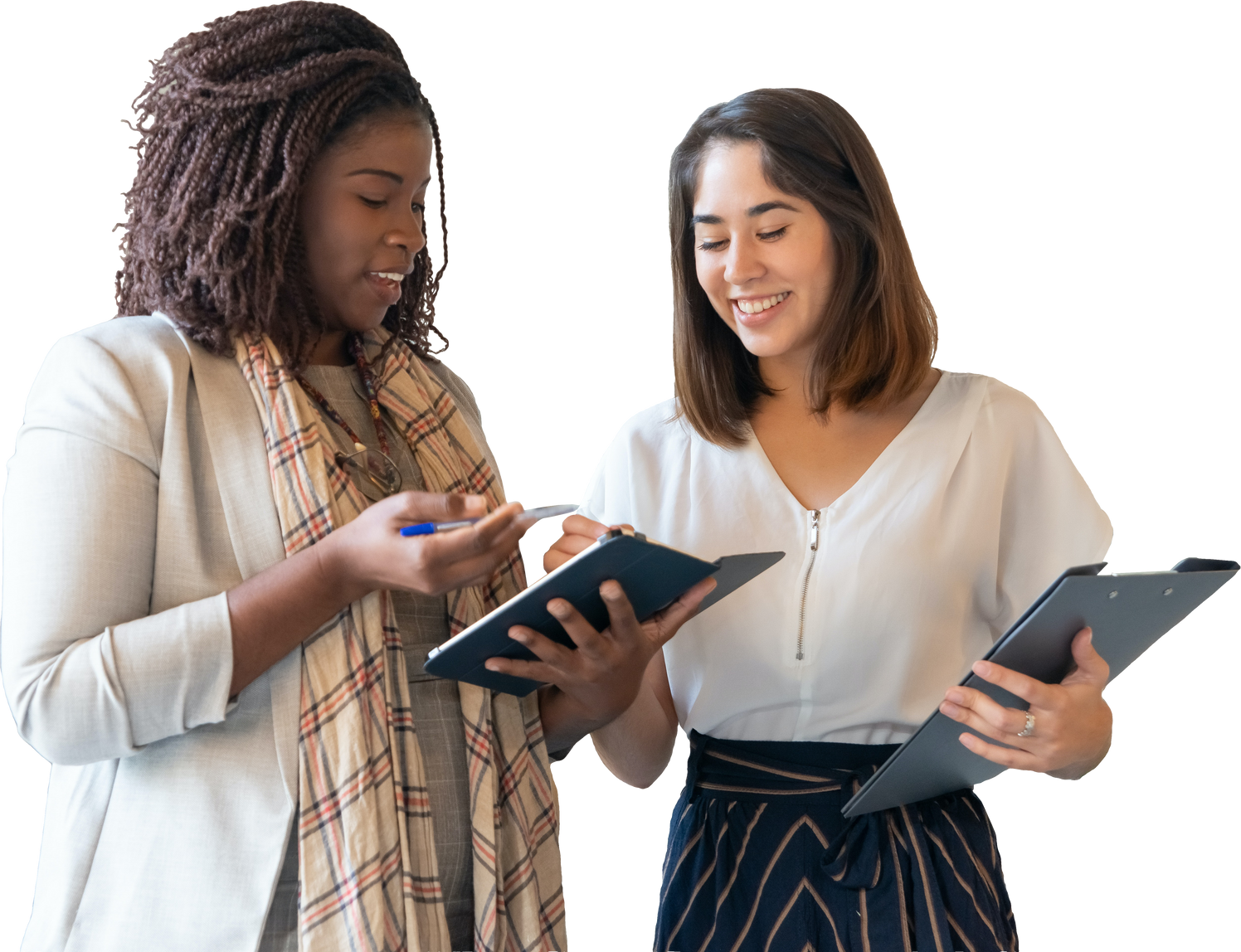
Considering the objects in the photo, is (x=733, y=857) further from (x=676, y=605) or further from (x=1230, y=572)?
(x=1230, y=572)

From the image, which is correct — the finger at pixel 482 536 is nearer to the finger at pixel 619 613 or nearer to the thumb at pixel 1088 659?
the finger at pixel 619 613

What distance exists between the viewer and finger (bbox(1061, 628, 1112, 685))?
156cm

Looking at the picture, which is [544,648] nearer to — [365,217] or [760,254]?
[365,217]

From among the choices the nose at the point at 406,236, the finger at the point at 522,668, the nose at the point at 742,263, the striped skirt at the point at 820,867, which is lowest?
the striped skirt at the point at 820,867

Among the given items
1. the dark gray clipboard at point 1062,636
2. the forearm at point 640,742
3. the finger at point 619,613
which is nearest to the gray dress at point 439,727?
the finger at point 619,613

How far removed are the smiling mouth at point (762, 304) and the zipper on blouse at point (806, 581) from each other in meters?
0.32

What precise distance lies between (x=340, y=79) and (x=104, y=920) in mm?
990

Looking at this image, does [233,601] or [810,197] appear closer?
[233,601]

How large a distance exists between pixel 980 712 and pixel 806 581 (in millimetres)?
384

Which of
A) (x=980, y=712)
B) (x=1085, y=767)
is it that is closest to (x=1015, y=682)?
(x=980, y=712)

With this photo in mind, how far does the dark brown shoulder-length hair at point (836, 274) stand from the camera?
6.26ft

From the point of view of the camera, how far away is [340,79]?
4.89 feet

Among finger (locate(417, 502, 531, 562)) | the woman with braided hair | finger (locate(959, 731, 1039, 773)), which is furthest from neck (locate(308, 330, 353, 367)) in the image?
finger (locate(959, 731, 1039, 773))

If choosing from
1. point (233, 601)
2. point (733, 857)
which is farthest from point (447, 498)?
point (733, 857)
